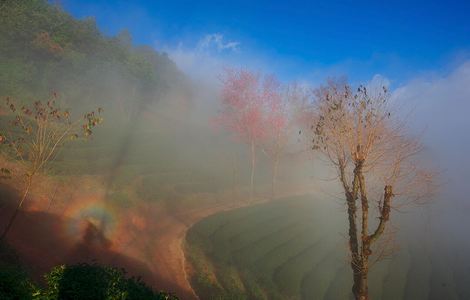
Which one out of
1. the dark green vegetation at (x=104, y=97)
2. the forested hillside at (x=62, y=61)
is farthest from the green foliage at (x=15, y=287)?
the forested hillside at (x=62, y=61)

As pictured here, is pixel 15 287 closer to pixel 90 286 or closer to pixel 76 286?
pixel 76 286

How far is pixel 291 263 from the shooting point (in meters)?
32.3

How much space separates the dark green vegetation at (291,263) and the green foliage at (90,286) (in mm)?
11691

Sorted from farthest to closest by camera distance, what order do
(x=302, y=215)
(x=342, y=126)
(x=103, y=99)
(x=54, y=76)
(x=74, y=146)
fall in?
(x=103, y=99) < (x=54, y=76) < (x=302, y=215) < (x=74, y=146) < (x=342, y=126)

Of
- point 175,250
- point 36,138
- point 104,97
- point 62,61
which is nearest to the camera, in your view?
point 175,250

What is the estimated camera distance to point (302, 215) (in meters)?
48.4

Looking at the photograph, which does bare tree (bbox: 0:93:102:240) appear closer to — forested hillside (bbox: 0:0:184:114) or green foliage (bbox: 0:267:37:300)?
green foliage (bbox: 0:267:37:300)

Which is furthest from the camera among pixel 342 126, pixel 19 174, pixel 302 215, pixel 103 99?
pixel 103 99

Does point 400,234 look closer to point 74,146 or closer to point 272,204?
point 272,204

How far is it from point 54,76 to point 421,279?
217 feet

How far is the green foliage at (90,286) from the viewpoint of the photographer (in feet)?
38.8

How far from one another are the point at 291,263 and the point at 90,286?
23.7 meters

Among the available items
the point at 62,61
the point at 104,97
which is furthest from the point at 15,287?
the point at 104,97

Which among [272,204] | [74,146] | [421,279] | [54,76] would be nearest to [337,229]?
[272,204]
